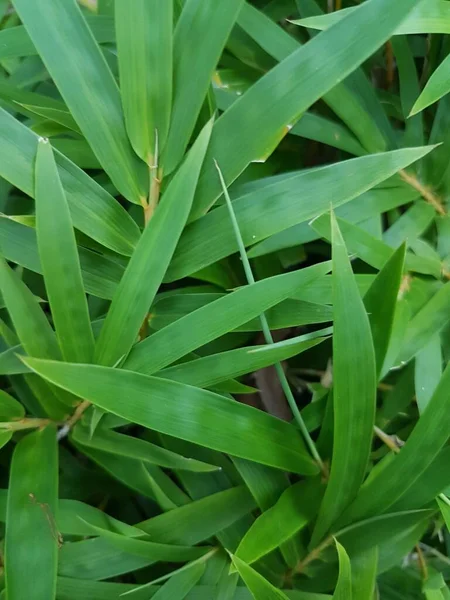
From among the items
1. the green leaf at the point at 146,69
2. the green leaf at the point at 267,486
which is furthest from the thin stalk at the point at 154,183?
the green leaf at the point at 267,486

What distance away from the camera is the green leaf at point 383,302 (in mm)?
354

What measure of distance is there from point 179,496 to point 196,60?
364 millimetres

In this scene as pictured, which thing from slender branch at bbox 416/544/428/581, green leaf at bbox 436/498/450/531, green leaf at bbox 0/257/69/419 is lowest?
slender branch at bbox 416/544/428/581

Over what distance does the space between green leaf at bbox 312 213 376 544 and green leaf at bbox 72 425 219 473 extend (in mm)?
107

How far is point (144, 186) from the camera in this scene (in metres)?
0.42

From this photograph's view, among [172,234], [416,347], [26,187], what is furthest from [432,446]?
[26,187]

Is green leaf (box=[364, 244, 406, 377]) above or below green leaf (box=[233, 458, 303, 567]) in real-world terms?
above

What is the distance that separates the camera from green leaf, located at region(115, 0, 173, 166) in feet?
1.20

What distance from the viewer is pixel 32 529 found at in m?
0.39

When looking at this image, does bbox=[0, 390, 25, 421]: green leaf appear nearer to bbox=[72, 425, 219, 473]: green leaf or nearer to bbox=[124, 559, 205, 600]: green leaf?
bbox=[72, 425, 219, 473]: green leaf

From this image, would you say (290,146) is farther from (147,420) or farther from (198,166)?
(147,420)

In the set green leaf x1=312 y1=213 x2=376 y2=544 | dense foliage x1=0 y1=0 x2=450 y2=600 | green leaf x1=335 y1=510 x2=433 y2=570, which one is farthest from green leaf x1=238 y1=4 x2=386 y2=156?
green leaf x1=335 y1=510 x2=433 y2=570

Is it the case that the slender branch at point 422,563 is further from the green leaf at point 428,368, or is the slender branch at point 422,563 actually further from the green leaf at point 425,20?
the green leaf at point 425,20

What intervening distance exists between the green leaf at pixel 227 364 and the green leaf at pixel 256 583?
4.7 inches
